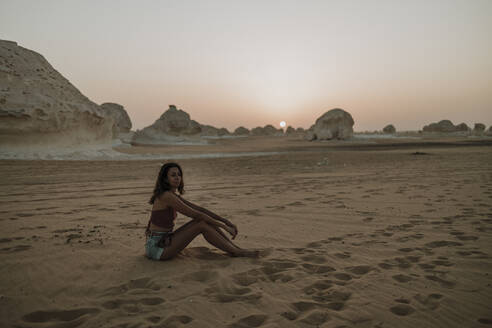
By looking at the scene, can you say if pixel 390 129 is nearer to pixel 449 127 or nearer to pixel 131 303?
pixel 449 127

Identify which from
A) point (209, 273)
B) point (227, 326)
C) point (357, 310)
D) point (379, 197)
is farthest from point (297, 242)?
point (379, 197)

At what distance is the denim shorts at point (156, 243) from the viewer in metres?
3.54

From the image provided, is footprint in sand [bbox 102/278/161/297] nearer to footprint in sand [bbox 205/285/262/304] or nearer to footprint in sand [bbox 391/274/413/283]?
footprint in sand [bbox 205/285/262/304]

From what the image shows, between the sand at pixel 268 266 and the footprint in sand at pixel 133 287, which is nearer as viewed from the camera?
the sand at pixel 268 266

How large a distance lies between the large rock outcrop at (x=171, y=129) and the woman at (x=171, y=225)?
38575mm

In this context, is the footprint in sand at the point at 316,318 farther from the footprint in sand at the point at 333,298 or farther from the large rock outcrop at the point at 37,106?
the large rock outcrop at the point at 37,106

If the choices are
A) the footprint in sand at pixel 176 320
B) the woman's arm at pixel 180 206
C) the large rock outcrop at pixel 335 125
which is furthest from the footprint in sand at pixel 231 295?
the large rock outcrop at pixel 335 125

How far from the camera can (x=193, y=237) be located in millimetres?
3621

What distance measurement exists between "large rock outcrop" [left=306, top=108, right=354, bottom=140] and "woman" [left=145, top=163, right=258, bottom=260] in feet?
131

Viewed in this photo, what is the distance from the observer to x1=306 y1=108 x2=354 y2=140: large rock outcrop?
41.6m

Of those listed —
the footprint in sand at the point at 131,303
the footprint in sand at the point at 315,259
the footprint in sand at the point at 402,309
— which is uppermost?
the footprint in sand at the point at 315,259

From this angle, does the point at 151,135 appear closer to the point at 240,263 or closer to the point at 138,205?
the point at 138,205

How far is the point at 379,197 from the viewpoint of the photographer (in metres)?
6.90

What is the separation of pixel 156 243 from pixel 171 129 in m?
41.0
